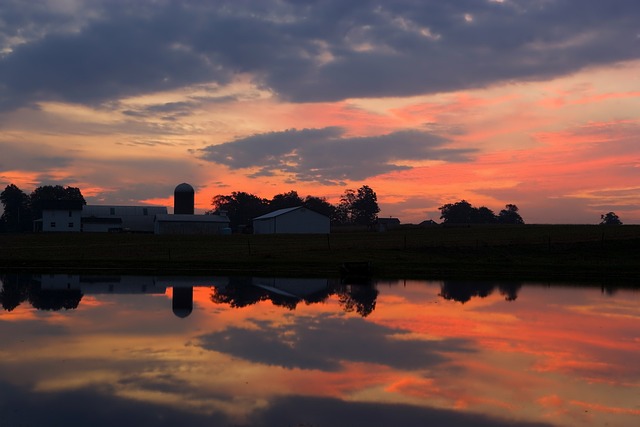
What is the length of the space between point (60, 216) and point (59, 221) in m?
0.98

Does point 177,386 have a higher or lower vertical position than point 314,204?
lower

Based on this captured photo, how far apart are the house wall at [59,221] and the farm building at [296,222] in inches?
1576

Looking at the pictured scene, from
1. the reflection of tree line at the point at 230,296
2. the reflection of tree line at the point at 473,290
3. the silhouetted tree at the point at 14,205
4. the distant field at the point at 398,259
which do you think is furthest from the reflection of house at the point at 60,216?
the reflection of tree line at the point at 473,290

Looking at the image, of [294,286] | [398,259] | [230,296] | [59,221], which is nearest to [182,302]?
[230,296]

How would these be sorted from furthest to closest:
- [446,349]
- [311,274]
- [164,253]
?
[164,253], [311,274], [446,349]

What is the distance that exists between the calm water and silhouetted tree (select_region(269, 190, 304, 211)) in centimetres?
15816

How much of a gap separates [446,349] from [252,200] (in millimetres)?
180237

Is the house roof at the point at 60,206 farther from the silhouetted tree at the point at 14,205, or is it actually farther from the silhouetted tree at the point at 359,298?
the silhouetted tree at the point at 359,298

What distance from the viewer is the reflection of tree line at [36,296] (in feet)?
78.6

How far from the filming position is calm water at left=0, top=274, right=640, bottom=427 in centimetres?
1106

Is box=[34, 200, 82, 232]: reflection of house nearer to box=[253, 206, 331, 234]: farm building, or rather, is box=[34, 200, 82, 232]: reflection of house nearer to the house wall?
the house wall

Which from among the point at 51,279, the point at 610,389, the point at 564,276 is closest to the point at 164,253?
the point at 51,279

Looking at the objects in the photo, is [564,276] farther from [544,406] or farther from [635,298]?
[544,406]

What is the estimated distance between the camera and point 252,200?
640 feet
